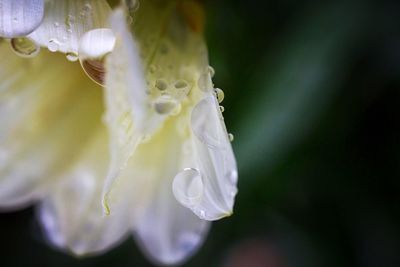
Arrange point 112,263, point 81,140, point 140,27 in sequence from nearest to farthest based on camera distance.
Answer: point 140,27
point 81,140
point 112,263

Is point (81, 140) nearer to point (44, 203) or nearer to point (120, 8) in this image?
point (44, 203)

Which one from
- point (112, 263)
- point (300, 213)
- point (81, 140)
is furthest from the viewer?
point (112, 263)

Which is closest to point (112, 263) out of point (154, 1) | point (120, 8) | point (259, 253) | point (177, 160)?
point (259, 253)

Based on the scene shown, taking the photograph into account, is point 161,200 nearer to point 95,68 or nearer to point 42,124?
point 42,124

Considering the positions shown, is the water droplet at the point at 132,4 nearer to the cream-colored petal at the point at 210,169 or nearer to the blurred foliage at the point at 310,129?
the cream-colored petal at the point at 210,169

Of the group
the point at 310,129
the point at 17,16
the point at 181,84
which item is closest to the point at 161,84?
the point at 181,84

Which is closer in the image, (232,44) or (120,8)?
(120,8)

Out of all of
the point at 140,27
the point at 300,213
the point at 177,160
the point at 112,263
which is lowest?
the point at 112,263

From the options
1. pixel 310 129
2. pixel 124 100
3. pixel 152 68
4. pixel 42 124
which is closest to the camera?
pixel 124 100

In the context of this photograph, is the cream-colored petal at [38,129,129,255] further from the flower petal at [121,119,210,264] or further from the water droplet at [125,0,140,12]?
the water droplet at [125,0,140,12]
